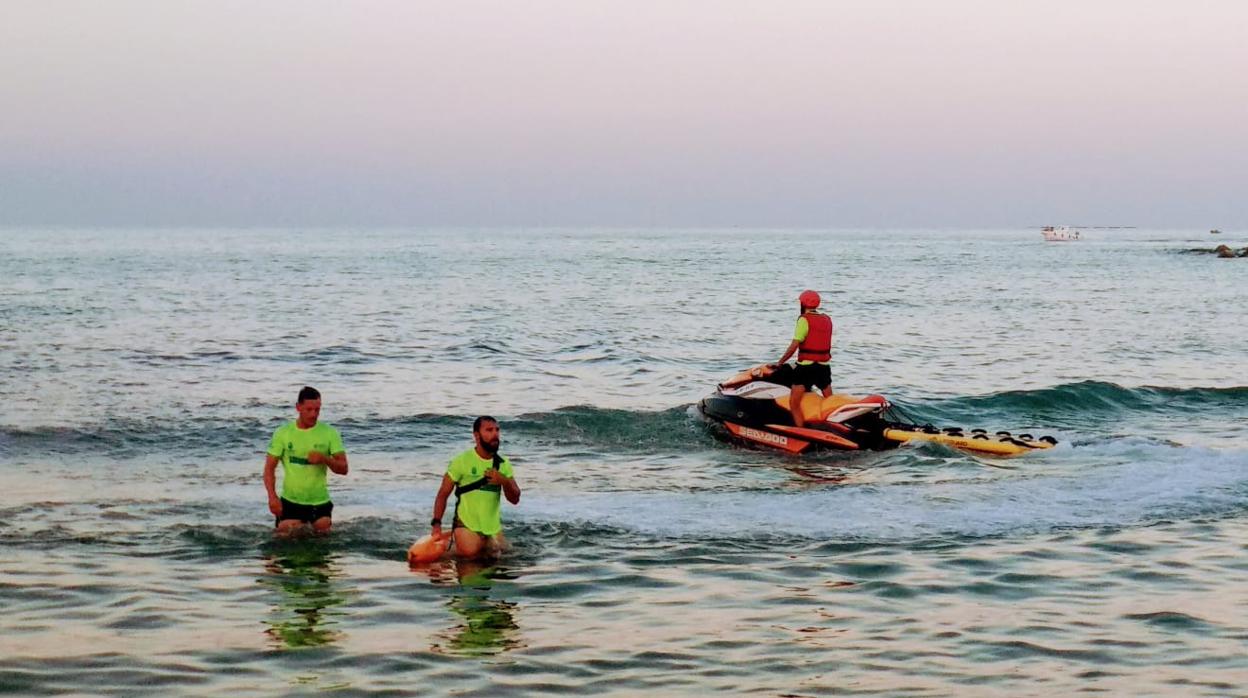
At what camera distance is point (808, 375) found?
52.6 feet

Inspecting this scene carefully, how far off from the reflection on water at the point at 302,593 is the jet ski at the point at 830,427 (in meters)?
7.20

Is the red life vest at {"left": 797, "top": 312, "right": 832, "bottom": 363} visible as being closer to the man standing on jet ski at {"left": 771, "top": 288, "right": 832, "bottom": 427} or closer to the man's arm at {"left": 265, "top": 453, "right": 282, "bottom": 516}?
the man standing on jet ski at {"left": 771, "top": 288, "right": 832, "bottom": 427}

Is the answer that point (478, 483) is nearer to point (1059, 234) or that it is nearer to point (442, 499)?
point (442, 499)

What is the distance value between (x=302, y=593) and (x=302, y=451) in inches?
56.4

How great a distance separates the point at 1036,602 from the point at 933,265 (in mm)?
81703

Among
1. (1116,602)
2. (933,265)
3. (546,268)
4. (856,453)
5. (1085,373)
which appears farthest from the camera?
(933,265)

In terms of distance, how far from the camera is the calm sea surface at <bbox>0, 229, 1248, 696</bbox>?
7508 millimetres

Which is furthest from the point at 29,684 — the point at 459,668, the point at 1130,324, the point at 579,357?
the point at 1130,324

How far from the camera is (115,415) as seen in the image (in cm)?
1866

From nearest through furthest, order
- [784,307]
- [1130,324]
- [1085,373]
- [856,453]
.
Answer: [856,453] → [1085,373] → [1130,324] → [784,307]

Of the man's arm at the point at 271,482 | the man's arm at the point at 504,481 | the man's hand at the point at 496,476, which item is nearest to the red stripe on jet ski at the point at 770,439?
the man's arm at the point at 504,481

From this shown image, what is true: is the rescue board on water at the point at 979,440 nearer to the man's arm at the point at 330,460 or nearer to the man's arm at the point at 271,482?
the man's arm at the point at 330,460

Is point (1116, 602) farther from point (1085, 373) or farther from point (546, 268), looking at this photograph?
point (546, 268)

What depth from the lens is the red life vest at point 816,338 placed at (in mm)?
15461
